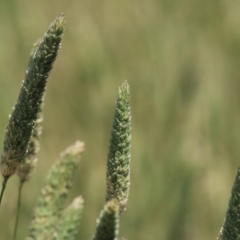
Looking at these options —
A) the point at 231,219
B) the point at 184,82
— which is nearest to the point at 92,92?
the point at 184,82

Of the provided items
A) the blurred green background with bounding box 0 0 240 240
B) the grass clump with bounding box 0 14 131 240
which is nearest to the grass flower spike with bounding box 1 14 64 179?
the grass clump with bounding box 0 14 131 240

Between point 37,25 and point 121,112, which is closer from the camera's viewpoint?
point 121,112

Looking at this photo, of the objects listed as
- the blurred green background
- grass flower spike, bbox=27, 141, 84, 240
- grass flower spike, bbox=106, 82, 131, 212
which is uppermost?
the blurred green background

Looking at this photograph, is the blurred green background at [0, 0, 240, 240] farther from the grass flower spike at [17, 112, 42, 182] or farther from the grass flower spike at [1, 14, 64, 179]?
the grass flower spike at [1, 14, 64, 179]

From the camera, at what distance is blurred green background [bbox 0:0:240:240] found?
1.83 meters

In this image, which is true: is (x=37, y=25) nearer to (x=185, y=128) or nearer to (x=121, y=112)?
(x=185, y=128)

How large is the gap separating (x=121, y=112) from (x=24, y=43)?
1464 mm

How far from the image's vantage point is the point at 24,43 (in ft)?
7.03

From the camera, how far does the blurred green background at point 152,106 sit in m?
1.83

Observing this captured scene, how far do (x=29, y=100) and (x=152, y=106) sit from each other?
47.6 inches

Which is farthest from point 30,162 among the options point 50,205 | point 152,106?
point 152,106

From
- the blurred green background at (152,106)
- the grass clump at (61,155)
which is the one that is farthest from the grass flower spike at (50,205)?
the blurred green background at (152,106)

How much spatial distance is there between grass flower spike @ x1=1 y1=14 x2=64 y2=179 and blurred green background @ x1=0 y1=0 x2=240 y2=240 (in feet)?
3.25

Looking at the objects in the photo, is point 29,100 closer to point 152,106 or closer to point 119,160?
point 119,160
